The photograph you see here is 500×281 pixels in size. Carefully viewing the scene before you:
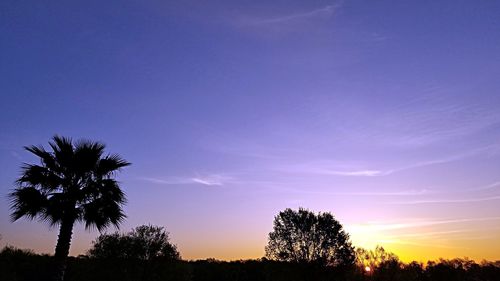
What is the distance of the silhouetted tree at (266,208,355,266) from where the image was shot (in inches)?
1965

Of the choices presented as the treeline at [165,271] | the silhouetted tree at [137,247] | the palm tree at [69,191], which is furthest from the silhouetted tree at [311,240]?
the palm tree at [69,191]

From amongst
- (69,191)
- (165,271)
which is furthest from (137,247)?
(69,191)

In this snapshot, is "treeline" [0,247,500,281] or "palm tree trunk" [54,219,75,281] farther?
"treeline" [0,247,500,281]

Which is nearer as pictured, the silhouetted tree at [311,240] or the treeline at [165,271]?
the treeline at [165,271]

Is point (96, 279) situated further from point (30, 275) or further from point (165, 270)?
point (30, 275)

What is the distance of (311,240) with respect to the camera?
5059 cm

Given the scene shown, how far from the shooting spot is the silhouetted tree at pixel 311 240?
164 ft

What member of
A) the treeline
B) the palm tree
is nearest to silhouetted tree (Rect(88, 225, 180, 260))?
the treeline

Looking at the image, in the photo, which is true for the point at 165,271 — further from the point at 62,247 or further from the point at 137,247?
the point at 62,247

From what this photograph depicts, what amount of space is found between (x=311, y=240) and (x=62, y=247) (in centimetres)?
3653

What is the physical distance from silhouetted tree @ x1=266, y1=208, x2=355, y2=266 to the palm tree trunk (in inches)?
1383

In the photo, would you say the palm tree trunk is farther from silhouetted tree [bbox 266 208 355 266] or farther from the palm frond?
silhouetted tree [bbox 266 208 355 266]

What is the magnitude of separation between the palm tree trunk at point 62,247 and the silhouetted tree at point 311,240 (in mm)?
35138

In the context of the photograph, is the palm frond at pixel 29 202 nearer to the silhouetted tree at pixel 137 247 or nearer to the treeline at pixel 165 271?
the treeline at pixel 165 271
